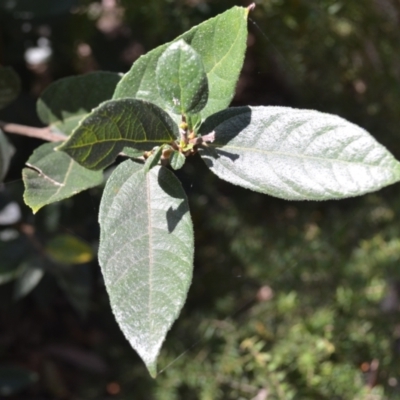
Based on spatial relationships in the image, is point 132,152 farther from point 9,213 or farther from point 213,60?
point 9,213

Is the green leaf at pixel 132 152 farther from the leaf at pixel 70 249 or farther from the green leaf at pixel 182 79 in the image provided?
the leaf at pixel 70 249

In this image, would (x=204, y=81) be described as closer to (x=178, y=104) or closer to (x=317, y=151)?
(x=178, y=104)

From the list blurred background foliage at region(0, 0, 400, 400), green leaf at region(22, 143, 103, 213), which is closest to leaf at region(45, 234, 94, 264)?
blurred background foliage at region(0, 0, 400, 400)

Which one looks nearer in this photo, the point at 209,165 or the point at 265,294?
the point at 209,165

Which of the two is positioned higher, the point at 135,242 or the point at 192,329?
the point at 135,242

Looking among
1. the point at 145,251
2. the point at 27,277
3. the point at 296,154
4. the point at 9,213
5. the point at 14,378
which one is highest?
the point at 296,154

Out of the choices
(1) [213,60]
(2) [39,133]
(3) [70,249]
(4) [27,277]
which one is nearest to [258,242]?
(3) [70,249]

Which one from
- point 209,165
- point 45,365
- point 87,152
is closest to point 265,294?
point 45,365
